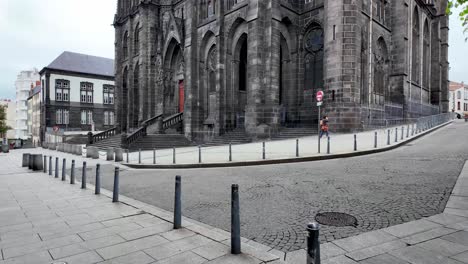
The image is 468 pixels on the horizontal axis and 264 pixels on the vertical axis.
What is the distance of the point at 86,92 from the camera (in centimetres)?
5075

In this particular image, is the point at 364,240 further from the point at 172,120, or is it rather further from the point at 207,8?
the point at 207,8

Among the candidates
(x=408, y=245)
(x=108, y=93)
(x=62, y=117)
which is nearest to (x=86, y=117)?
(x=62, y=117)

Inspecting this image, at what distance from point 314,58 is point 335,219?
20.5 metres

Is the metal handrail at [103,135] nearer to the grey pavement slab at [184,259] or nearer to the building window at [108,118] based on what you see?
the building window at [108,118]

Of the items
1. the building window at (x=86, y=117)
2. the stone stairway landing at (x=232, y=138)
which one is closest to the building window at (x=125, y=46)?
the building window at (x=86, y=117)

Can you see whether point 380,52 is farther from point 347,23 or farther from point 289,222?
point 289,222

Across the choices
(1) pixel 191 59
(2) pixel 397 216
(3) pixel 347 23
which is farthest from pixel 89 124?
(2) pixel 397 216

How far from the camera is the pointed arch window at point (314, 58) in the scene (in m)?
22.3

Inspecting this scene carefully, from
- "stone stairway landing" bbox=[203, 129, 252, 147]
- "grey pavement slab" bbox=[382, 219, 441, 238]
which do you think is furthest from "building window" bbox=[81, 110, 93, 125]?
"grey pavement slab" bbox=[382, 219, 441, 238]

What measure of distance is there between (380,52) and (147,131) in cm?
2261

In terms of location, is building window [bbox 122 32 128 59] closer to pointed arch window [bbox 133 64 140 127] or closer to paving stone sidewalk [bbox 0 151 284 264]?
pointed arch window [bbox 133 64 140 127]

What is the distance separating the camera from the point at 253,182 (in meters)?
7.45

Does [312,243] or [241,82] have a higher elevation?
[241,82]

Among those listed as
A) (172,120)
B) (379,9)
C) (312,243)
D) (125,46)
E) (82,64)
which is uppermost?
(82,64)
